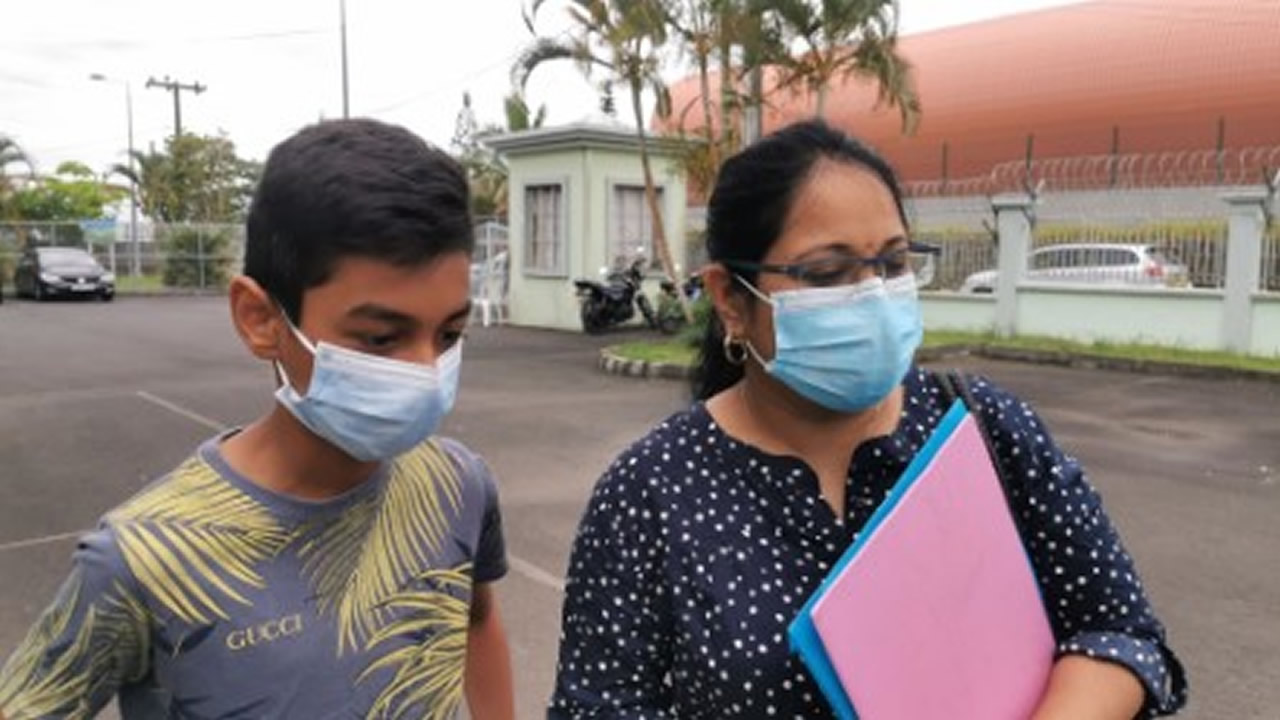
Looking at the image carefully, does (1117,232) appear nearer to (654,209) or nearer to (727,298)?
(654,209)

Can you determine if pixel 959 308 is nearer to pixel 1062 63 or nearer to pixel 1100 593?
pixel 1100 593

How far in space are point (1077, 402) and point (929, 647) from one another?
9.20 meters

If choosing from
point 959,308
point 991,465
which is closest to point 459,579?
point 991,465

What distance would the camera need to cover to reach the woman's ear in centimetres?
159

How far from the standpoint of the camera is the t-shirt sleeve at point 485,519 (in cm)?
160

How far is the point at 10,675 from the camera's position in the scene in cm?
125

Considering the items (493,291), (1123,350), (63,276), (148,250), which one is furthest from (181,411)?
(148,250)

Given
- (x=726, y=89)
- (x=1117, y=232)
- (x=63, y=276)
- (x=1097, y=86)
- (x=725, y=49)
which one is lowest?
(x=63, y=276)

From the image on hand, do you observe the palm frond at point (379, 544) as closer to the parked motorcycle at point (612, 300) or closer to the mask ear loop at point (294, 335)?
the mask ear loop at point (294, 335)

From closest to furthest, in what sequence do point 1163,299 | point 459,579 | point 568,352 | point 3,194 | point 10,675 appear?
1. point 10,675
2. point 459,579
3. point 1163,299
4. point 568,352
5. point 3,194

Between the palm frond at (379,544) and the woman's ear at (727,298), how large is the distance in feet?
1.47

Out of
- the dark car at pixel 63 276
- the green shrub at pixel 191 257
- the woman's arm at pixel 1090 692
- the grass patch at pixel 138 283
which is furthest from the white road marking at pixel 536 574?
the green shrub at pixel 191 257

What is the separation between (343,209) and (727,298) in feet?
1.85

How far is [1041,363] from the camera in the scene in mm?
12609
